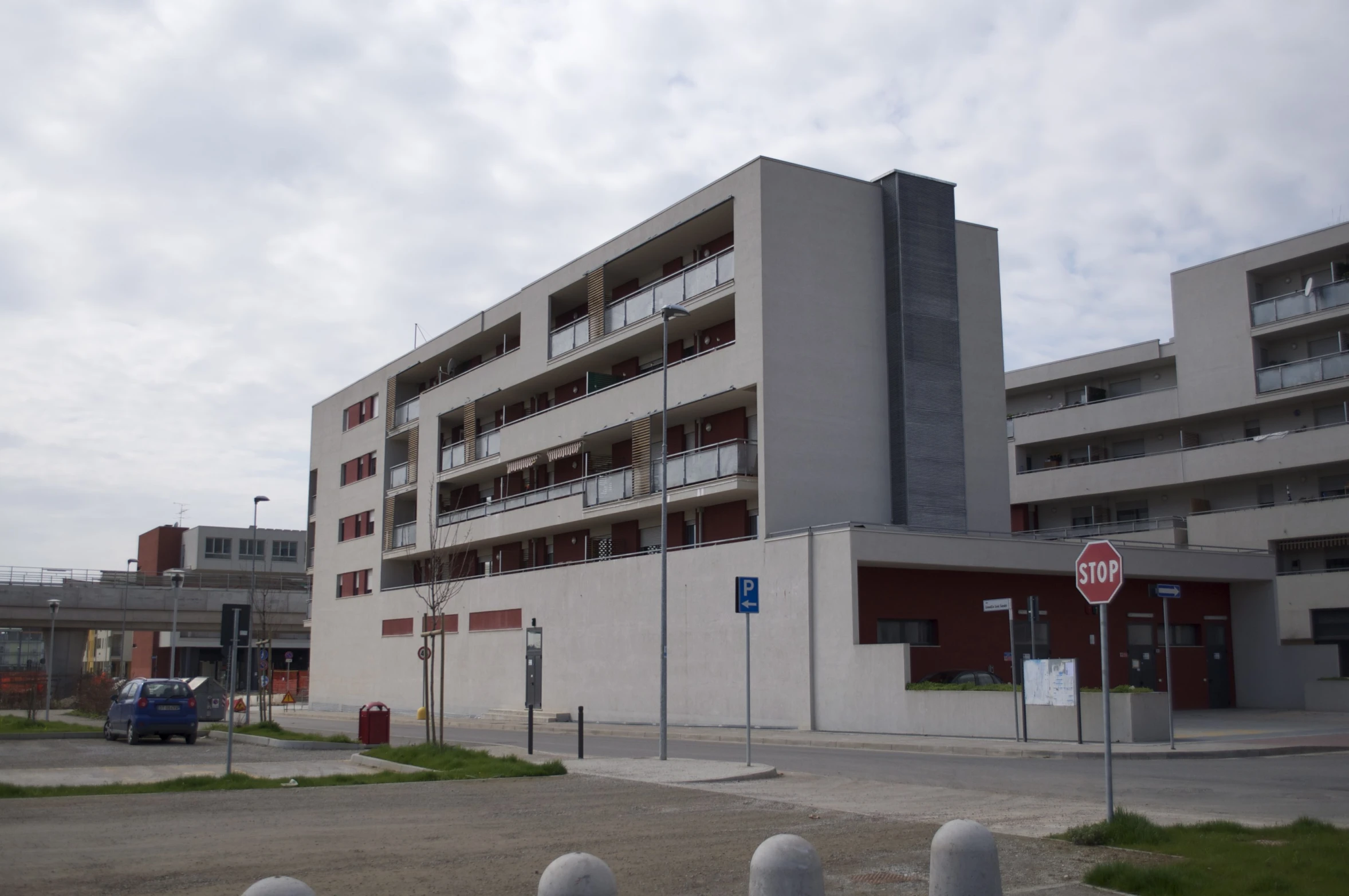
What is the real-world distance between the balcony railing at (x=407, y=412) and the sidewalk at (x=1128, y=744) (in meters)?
21.5

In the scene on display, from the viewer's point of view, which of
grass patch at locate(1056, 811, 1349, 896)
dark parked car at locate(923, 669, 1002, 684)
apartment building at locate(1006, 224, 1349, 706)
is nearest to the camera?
grass patch at locate(1056, 811, 1349, 896)

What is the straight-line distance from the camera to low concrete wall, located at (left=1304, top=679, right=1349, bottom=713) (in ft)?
121

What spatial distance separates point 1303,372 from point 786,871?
46265mm

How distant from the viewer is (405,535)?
54.4 metres

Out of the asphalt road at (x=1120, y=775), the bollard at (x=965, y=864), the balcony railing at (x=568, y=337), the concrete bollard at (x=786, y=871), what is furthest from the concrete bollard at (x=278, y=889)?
the balcony railing at (x=568, y=337)

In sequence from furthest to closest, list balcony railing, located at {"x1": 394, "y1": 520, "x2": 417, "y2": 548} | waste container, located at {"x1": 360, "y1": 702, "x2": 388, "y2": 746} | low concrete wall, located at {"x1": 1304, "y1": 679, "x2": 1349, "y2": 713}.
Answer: balcony railing, located at {"x1": 394, "y1": 520, "x2": 417, "y2": 548}, low concrete wall, located at {"x1": 1304, "y1": 679, "x2": 1349, "y2": 713}, waste container, located at {"x1": 360, "y1": 702, "x2": 388, "y2": 746}

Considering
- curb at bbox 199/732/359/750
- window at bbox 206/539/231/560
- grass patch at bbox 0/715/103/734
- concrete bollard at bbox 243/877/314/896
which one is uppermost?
window at bbox 206/539/231/560

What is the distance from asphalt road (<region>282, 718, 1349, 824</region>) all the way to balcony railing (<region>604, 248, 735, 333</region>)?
565 inches

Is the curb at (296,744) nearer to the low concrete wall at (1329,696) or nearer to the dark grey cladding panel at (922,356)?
the dark grey cladding panel at (922,356)

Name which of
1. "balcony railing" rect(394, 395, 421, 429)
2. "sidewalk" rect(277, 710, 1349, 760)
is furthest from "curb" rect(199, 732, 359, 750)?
"balcony railing" rect(394, 395, 421, 429)

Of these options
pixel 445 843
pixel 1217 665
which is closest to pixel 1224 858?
pixel 445 843

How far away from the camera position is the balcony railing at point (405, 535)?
5362 cm

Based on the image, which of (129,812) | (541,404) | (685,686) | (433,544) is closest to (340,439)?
(541,404)

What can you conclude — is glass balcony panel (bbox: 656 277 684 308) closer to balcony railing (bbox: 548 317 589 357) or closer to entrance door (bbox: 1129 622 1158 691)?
balcony railing (bbox: 548 317 589 357)
